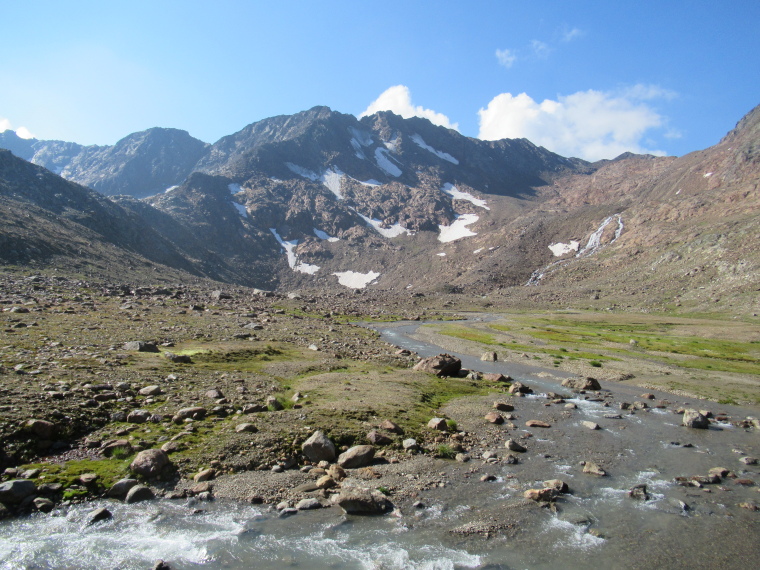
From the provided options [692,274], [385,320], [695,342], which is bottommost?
[385,320]

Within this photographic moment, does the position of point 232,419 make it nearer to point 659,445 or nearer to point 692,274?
point 659,445

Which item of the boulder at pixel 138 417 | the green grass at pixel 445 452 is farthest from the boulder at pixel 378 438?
the boulder at pixel 138 417

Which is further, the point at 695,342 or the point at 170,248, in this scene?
the point at 170,248

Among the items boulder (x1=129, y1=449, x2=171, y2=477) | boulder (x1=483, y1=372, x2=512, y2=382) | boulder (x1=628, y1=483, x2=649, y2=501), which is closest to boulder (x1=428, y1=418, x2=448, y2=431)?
boulder (x1=628, y1=483, x2=649, y2=501)

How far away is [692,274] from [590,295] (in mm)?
29324

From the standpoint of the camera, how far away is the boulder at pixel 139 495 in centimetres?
1338

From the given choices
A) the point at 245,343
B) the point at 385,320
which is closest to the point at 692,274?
the point at 385,320

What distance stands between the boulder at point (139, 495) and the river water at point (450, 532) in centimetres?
31

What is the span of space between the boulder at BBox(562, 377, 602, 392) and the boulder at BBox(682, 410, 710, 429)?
9.81 metres

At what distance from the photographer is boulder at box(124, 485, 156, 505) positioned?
13375 millimetres

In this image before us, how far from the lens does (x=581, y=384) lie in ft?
115

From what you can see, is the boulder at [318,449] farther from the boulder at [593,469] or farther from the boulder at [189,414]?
the boulder at [593,469]

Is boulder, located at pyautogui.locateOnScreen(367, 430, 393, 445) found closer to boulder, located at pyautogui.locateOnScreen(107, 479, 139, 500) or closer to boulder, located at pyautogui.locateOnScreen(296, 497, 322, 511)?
boulder, located at pyautogui.locateOnScreen(296, 497, 322, 511)

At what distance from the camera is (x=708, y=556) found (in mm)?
12109
